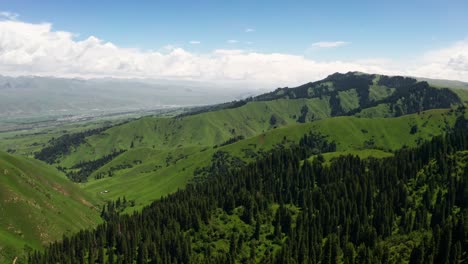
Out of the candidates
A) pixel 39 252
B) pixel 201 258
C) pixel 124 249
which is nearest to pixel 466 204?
pixel 201 258

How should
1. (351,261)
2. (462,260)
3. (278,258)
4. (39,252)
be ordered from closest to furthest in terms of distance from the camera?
1. (462,260)
2. (351,261)
3. (278,258)
4. (39,252)

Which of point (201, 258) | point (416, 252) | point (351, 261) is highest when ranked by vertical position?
point (416, 252)

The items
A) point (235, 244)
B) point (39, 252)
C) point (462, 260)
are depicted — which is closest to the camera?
point (462, 260)

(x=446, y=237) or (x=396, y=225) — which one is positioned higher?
(x=446, y=237)

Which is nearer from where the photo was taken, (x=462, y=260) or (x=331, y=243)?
(x=462, y=260)

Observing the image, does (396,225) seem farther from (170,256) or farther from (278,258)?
(170,256)

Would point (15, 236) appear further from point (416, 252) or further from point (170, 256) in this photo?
point (416, 252)

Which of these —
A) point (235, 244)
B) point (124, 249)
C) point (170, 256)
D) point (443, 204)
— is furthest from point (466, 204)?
point (124, 249)

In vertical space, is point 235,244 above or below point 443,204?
below

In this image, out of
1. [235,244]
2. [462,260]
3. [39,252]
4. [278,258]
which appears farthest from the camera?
[235,244]
